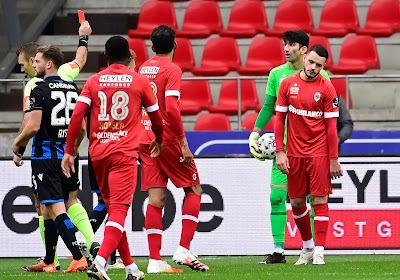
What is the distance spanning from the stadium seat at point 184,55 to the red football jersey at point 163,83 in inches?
245

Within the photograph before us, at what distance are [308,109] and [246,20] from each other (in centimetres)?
675

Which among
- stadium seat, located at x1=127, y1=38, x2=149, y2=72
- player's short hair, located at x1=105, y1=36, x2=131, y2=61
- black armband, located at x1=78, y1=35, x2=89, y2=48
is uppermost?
stadium seat, located at x1=127, y1=38, x2=149, y2=72

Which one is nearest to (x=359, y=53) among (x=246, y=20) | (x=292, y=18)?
(x=292, y=18)

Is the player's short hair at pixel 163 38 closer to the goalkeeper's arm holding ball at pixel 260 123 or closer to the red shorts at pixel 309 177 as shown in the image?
the goalkeeper's arm holding ball at pixel 260 123

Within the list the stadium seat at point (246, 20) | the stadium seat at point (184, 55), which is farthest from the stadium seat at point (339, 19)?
the stadium seat at point (184, 55)

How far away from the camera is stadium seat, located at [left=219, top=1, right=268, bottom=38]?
48.8 feet

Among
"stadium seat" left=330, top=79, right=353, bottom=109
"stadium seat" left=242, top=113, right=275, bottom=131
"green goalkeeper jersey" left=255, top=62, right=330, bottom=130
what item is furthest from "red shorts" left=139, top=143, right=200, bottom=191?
"stadium seat" left=330, top=79, right=353, bottom=109

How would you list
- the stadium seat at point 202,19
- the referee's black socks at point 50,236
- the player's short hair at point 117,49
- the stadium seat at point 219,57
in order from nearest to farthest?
the player's short hair at point 117,49 < the referee's black socks at point 50,236 < the stadium seat at point 219,57 < the stadium seat at point 202,19

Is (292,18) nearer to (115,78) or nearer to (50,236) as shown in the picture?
(50,236)

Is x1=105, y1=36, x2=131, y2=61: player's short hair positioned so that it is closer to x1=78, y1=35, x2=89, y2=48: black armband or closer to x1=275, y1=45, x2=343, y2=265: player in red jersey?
x1=78, y1=35, x2=89, y2=48: black armband

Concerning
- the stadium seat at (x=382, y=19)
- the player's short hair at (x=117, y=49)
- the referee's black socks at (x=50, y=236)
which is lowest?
the referee's black socks at (x=50, y=236)

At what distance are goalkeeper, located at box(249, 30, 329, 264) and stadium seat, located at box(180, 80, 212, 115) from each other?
11.0 ft

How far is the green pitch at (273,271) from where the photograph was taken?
7488mm

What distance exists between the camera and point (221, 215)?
10594 mm
